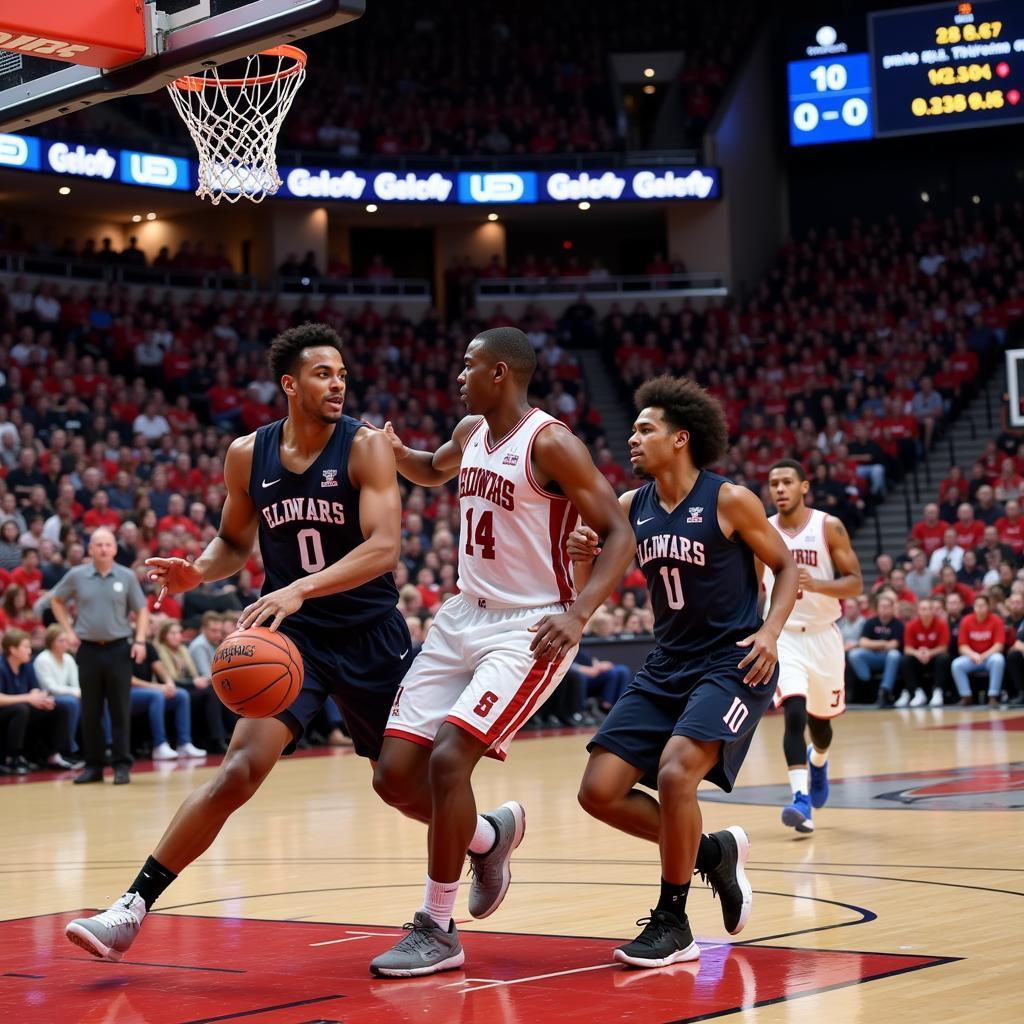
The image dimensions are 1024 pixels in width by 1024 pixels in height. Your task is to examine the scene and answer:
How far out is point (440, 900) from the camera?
5.07 metres

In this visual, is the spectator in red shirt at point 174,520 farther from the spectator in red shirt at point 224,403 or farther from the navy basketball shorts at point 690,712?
the navy basketball shorts at point 690,712

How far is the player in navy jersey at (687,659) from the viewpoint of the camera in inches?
205

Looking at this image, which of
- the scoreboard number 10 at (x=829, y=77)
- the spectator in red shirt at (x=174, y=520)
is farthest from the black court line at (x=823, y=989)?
the scoreboard number 10 at (x=829, y=77)

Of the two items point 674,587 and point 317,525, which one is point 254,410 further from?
point 674,587

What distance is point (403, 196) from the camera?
28.1m

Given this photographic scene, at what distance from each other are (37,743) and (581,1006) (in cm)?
985

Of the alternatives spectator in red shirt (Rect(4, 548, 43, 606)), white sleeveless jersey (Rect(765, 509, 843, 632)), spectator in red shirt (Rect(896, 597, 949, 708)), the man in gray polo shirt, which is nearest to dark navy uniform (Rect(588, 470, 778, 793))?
white sleeveless jersey (Rect(765, 509, 843, 632))

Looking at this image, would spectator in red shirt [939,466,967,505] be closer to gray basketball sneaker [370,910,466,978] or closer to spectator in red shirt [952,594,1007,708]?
spectator in red shirt [952,594,1007,708]

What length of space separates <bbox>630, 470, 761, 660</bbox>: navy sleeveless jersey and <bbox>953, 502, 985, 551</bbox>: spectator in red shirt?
1524cm

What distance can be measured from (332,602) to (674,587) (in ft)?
3.86

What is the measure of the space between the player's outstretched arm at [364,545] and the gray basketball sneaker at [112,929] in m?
0.95

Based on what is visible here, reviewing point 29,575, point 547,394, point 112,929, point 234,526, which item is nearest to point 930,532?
point 547,394

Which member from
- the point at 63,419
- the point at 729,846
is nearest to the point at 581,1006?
the point at 729,846

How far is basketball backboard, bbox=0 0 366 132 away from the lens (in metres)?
5.80
